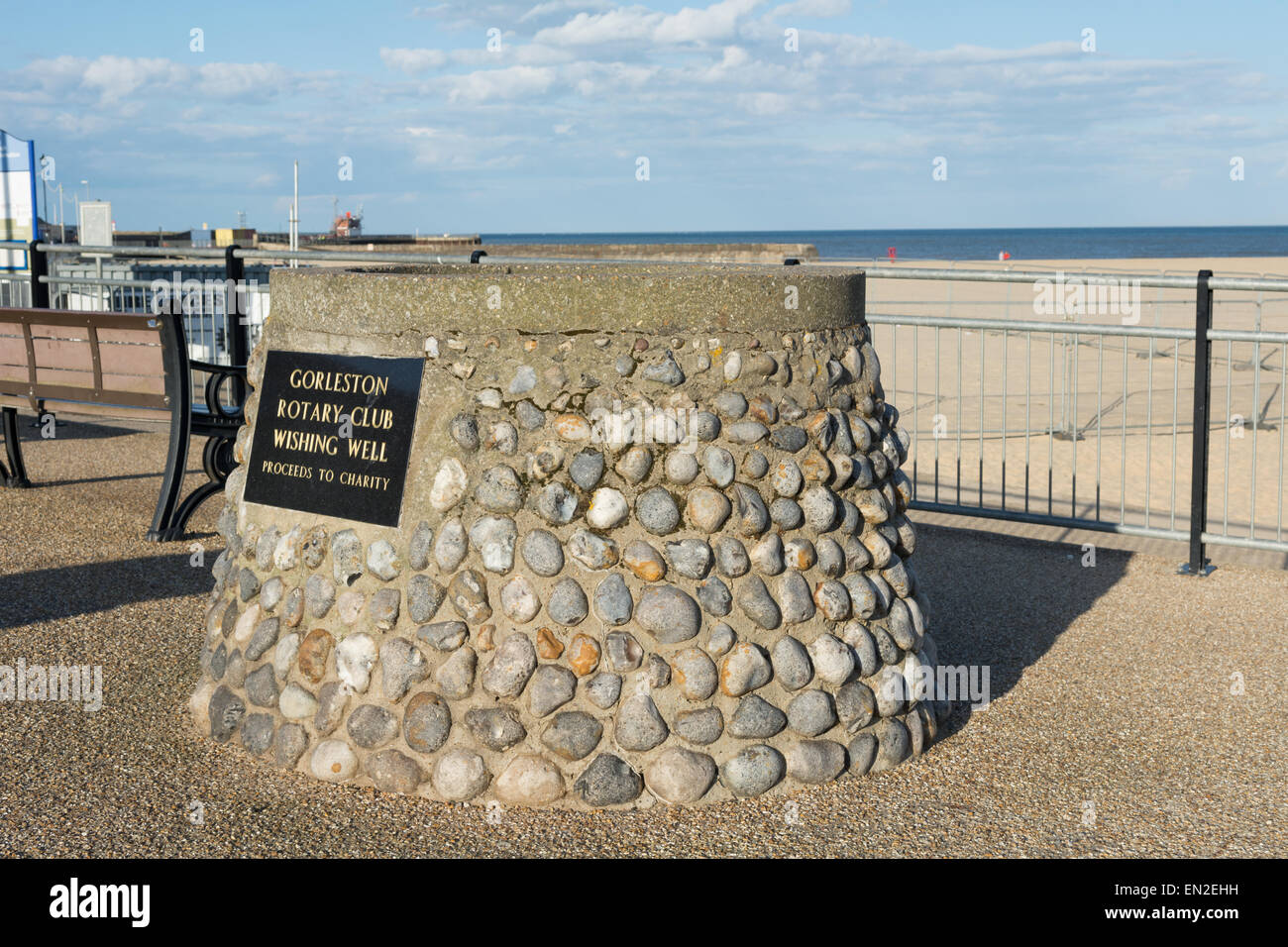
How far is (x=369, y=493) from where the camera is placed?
398 centimetres

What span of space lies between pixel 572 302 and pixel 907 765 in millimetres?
1850

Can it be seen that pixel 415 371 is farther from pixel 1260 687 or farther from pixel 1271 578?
pixel 1271 578

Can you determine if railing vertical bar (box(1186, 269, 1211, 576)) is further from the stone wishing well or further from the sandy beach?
the stone wishing well

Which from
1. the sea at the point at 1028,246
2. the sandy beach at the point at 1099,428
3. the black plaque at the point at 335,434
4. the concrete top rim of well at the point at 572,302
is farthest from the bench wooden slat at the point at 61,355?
the sea at the point at 1028,246

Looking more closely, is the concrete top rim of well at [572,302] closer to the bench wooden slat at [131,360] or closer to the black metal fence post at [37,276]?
the bench wooden slat at [131,360]

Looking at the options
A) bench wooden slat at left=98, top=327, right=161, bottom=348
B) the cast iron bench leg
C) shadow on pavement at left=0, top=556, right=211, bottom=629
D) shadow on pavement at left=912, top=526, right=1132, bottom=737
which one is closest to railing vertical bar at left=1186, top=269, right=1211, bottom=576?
shadow on pavement at left=912, top=526, right=1132, bottom=737

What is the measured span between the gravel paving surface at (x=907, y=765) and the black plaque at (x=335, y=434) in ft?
2.88

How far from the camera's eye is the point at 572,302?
3838 millimetres

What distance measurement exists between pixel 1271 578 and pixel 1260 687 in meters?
1.90

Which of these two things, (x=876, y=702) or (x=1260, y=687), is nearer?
(x=876, y=702)

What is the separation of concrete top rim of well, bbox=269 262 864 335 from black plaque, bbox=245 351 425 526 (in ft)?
0.54

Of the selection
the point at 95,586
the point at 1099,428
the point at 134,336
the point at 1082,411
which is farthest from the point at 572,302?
the point at 1082,411

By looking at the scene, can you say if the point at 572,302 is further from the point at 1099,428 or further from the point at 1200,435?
the point at 1099,428
